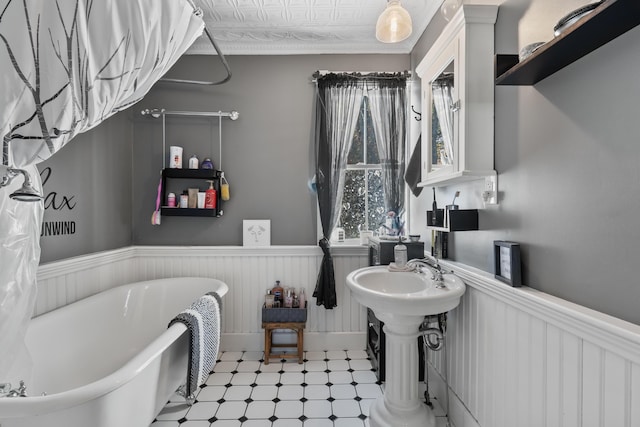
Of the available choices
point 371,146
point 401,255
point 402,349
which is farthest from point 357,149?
point 402,349

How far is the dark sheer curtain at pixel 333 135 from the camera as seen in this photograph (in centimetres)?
265

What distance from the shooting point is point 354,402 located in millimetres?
2008

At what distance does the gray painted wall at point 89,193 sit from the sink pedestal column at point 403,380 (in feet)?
7.12

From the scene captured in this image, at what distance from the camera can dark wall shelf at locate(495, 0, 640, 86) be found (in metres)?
0.75

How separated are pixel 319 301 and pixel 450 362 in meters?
1.11

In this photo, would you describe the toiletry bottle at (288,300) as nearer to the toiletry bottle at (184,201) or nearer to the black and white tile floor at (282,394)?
the black and white tile floor at (282,394)

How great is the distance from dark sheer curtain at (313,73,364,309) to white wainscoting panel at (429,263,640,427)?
1162 mm

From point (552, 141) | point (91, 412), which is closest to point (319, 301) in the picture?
point (91, 412)

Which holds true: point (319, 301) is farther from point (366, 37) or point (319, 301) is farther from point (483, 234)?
point (366, 37)

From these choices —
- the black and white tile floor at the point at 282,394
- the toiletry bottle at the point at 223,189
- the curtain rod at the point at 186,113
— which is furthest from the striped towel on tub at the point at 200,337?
the curtain rod at the point at 186,113

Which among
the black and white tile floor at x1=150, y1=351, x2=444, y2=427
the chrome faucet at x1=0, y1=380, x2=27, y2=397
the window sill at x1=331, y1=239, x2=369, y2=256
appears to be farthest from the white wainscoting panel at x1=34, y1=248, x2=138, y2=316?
the window sill at x1=331, y1=239, x2=369, y2=256

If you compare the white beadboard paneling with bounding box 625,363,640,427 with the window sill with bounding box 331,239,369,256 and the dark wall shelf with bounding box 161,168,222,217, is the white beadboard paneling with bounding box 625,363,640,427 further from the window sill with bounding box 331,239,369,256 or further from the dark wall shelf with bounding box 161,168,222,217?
the dark wall shelf with bounding box 161,168,222,217

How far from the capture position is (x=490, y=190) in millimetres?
1490

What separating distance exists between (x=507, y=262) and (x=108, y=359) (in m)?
2.48
